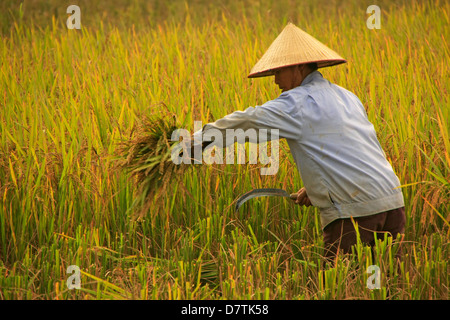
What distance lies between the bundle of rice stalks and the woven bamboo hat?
0.46 metres

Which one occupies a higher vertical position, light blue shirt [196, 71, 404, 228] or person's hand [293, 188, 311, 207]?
light blue shirt [196, 71, 404, 228]

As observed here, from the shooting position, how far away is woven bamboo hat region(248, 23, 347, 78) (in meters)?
2.23

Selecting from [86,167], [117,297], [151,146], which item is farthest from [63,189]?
[117,297]

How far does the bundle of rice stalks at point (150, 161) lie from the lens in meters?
2.11

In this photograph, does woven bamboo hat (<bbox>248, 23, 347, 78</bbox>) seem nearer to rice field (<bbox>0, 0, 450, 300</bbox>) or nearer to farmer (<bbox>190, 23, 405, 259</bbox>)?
farmer (<bbox>190, 23, 405, 259</bbox>)

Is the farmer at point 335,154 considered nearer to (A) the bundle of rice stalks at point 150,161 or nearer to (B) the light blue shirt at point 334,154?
(B) the light blue shirt at point 334,154

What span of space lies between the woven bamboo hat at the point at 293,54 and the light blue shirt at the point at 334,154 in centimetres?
13

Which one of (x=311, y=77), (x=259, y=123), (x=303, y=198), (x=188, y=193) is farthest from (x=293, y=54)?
(x=188, y=193)

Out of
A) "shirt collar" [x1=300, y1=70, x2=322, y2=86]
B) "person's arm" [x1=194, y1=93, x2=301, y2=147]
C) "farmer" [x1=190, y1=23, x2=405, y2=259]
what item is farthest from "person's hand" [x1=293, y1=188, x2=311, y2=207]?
"shirt collar" [x1=300, y1=70, x2=322, y2=86]

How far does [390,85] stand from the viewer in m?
3.69

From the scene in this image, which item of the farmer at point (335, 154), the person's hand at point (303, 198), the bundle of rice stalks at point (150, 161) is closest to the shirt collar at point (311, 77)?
the farmer at point (335, 154)

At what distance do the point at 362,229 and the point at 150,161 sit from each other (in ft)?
2.87

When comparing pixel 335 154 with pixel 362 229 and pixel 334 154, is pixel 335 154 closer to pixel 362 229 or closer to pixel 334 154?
pixel 334 154

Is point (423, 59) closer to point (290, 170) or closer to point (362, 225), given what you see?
point (290, 170)
